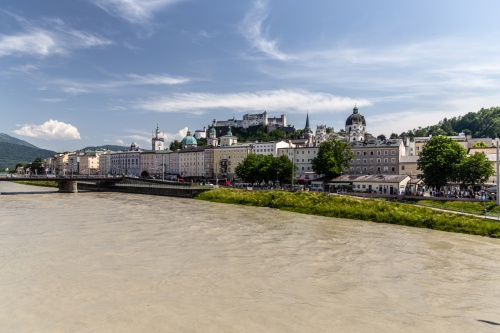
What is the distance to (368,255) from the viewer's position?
1961 centimetres

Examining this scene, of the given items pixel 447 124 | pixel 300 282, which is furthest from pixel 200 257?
pixel 447 124

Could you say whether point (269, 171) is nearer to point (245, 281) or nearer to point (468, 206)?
point (468, 206)

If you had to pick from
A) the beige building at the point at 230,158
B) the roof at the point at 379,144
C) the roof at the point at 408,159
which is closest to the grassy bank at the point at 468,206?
the roof at the point at 408,159

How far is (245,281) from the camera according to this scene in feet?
48.1

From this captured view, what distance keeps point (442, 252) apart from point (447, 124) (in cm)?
17108

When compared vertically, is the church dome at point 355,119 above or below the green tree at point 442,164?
above

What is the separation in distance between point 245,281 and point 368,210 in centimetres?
2378

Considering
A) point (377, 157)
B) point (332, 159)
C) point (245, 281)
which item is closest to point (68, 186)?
point (332, 159)

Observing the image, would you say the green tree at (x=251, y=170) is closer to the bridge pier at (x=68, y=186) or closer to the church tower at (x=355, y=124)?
the bridge pier at (x=68, y=186)

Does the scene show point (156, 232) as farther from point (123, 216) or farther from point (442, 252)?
point (442, 252)

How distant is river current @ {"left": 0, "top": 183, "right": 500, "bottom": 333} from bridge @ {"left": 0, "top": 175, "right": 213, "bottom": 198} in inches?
1584

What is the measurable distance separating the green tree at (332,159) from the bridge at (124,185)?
19.2 m

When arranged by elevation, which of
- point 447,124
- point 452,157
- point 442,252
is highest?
point 447,124

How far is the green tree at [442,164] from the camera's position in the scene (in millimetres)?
46469
